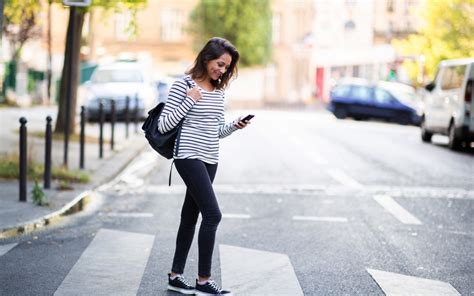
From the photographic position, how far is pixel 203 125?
6.01 metres

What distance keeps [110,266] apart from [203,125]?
1668mm

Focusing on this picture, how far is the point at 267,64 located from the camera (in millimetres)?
65188

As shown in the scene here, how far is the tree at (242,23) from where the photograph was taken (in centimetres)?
6094

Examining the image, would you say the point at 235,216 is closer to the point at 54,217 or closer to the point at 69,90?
the point at 54,217

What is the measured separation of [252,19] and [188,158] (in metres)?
55.9

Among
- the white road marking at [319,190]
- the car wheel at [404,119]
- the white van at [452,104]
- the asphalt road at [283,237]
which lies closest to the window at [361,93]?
the car wheel at [404,119]

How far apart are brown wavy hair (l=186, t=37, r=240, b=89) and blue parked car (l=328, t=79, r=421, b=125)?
32.5 metres

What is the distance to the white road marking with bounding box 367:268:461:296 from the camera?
6.35 m

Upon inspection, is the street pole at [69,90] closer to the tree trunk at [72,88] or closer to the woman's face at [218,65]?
the tree trunk at [72,88]

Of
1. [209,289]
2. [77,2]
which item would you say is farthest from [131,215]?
[209,289]

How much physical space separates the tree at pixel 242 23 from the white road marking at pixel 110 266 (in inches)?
2059

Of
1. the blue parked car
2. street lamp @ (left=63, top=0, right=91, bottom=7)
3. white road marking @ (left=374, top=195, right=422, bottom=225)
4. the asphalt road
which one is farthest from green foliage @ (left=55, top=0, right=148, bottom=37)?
the blue parked car

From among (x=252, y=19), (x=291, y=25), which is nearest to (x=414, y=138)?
(x=252, y=19)

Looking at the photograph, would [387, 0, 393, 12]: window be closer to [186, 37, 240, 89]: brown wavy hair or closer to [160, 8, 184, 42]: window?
[160, 8, 184, 42]: window
